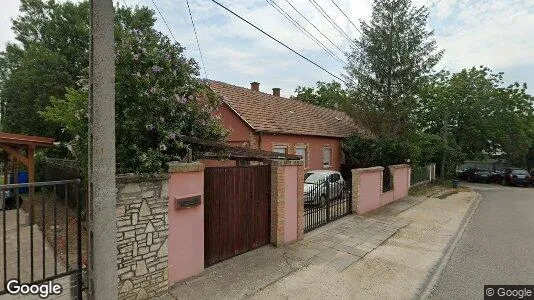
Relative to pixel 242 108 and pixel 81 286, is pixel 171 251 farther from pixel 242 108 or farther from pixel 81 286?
pixel 242 108

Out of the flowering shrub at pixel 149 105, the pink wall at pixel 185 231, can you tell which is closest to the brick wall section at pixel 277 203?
the flowering shrub at pixel 149 105

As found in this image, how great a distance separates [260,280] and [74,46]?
23.1 m

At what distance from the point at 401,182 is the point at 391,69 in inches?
311

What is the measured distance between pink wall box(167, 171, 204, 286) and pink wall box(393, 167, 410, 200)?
39.5ft

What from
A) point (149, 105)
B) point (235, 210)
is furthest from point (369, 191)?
point (149, 105)

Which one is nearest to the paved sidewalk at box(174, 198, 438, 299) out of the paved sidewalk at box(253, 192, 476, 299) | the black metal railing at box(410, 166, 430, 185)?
the paved sidewalk at box(253, 192, 476, 299)

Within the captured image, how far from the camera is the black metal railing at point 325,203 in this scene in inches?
392

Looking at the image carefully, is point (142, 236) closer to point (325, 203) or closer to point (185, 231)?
point (185, 231)

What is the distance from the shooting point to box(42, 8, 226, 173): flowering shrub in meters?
5.52

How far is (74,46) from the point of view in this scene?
2252cm

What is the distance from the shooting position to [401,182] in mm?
16672

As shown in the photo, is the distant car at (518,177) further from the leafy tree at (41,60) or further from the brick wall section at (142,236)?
the leafy tree at (41,60)

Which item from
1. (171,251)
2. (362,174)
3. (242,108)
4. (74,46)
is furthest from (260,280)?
(74,46)

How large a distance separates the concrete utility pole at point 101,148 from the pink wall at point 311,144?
12.2 m
